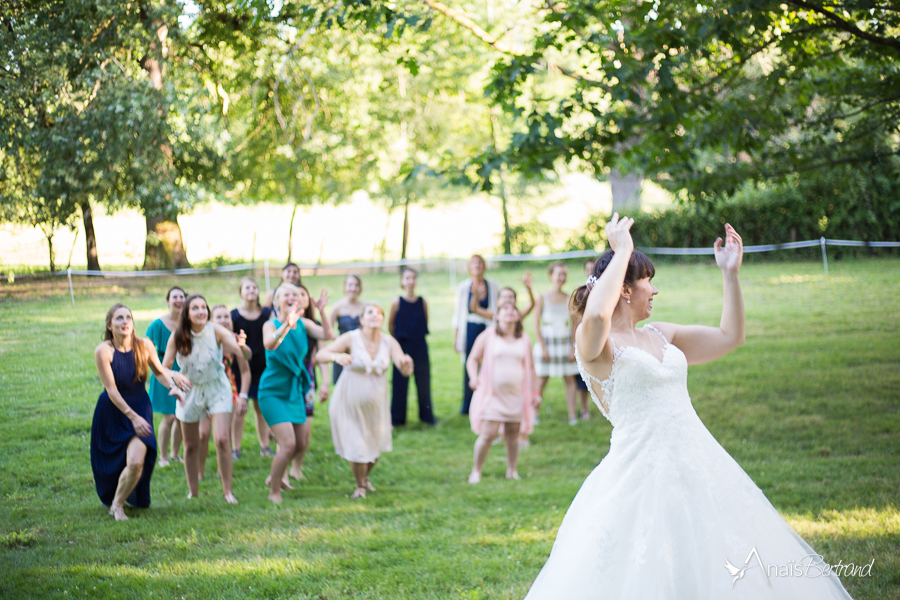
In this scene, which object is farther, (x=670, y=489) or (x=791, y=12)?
(x=791, y=12)

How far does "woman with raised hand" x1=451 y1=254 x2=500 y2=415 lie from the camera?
29.3ft

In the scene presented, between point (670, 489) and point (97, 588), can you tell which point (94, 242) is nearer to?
point (97, 588)

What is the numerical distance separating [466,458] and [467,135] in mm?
15195

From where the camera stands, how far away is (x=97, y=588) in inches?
171

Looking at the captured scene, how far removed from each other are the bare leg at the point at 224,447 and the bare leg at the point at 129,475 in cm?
69

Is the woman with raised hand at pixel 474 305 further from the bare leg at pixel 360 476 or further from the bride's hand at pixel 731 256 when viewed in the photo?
the bride's hand at pixel 731 256

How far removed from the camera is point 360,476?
6.48m

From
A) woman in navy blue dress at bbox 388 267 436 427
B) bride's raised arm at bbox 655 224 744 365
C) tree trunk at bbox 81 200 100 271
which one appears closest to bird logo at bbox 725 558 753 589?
bride's raised arm at bbox 655 224 744 365

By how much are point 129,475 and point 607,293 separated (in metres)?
4.06

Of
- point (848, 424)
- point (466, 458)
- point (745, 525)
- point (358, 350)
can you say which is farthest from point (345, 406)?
point (848, 424)

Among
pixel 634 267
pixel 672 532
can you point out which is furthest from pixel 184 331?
pixel 672 532

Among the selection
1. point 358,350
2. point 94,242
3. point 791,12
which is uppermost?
point 791,12

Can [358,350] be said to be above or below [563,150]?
below

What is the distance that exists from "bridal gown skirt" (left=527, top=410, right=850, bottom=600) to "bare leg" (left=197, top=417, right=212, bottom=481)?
3.88 m
